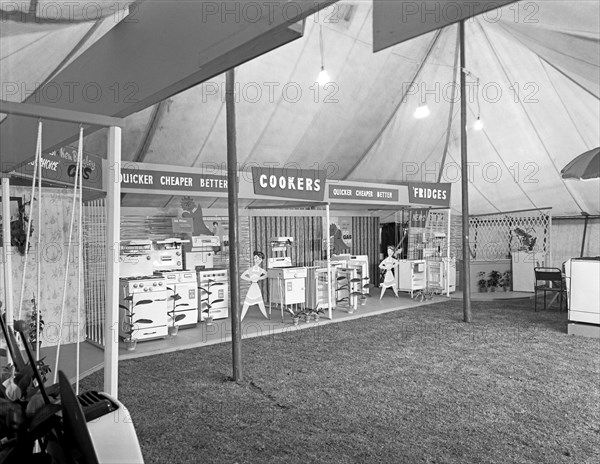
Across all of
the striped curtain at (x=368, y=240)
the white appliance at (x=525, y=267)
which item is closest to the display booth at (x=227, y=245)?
the striped curtain at (x=368, y=240)

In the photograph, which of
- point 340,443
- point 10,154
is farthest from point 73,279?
point 340,443

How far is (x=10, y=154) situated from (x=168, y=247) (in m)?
3.67

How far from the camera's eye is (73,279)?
6.29 meters

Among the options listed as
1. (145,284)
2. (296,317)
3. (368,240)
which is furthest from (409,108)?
(145,284)

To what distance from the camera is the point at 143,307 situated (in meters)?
5.94

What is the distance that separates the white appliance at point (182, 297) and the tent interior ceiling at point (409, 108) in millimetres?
1628

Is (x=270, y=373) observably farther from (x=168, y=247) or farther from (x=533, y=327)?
(x=533, y=327)

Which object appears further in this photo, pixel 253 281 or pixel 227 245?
pixel 227 245

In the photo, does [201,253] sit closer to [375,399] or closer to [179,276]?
[179,276]

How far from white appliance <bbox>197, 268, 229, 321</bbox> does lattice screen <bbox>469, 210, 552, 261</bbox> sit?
694 cm

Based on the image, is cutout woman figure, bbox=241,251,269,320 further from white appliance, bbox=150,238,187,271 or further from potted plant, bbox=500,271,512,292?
potted plant, bbox=500,271,512,292

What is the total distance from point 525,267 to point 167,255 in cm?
806

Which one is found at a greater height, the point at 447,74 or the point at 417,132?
the point at 447,74

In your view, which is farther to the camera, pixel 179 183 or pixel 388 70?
pixel 388 70
